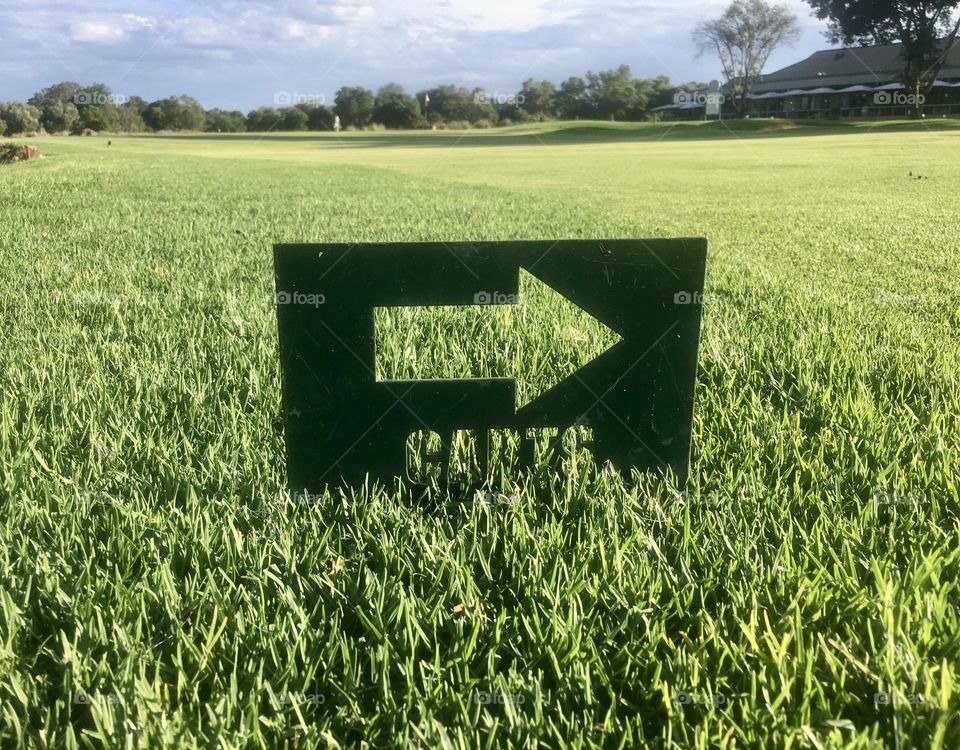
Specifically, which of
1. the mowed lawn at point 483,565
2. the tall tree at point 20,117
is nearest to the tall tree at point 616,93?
the tall tree at point 20,117

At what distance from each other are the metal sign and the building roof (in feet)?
228

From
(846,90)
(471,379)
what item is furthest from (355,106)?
Answer: (471,379)

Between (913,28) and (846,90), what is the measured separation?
7.33 meters

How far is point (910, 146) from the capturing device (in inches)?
1123

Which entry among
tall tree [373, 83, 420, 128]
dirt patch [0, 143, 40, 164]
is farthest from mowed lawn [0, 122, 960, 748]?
tall tree [373, 83, 420, 128]

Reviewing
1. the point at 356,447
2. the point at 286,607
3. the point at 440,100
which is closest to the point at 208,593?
the point at 286,607

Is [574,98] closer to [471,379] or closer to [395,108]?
[395,108]

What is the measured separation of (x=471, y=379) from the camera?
Answer: 6.59 feet

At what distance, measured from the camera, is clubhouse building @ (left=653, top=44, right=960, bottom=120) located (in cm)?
5916

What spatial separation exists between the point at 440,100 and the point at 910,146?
39495 mm

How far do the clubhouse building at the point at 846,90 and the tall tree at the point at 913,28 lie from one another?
148cm

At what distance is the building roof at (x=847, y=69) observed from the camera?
64.9 meters

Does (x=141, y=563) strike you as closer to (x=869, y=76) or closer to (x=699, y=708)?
(x=699, y=708)

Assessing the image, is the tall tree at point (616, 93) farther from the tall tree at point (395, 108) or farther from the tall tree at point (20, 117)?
the tall tree at point (20, 117)
